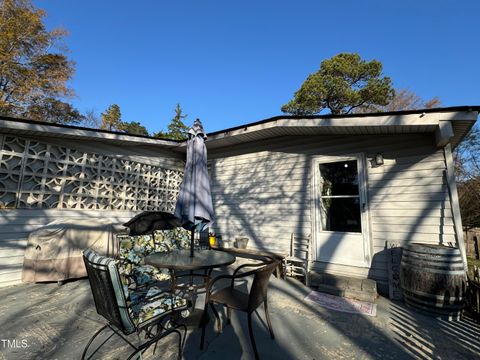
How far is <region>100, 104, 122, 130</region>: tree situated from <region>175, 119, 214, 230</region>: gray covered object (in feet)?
76.0

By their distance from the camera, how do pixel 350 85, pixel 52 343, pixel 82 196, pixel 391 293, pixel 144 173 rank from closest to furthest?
pixel 52 343 < pixel 391 293 < pixel 82 196 < pixel 144 173 < pixel 350 85

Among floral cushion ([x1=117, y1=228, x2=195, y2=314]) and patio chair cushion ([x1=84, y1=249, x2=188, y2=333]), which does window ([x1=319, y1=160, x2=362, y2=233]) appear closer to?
floral cushion ([x1=117, y1=228, x2=195, y2=314])

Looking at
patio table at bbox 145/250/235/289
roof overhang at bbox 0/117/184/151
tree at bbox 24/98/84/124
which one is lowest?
patio table at bbox 145/250/235/289

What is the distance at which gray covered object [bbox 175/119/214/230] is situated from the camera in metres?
2.77

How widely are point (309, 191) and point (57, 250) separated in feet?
16.1

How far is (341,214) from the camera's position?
4.58 meters

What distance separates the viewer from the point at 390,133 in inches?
163

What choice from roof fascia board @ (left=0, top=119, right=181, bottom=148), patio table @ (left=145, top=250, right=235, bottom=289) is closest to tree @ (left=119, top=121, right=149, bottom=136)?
roof fascia board @ (left=0, top=119, right=181, bottom=148)

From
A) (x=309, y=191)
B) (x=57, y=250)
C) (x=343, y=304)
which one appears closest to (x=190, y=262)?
(x=343, y=304)

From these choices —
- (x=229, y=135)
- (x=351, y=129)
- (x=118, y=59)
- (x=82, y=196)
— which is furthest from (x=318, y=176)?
(x=118, y=59)

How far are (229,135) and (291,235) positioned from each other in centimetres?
276

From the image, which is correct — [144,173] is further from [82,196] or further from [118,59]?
[118,59]

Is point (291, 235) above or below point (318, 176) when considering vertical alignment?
below

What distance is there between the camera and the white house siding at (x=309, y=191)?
374 cm
